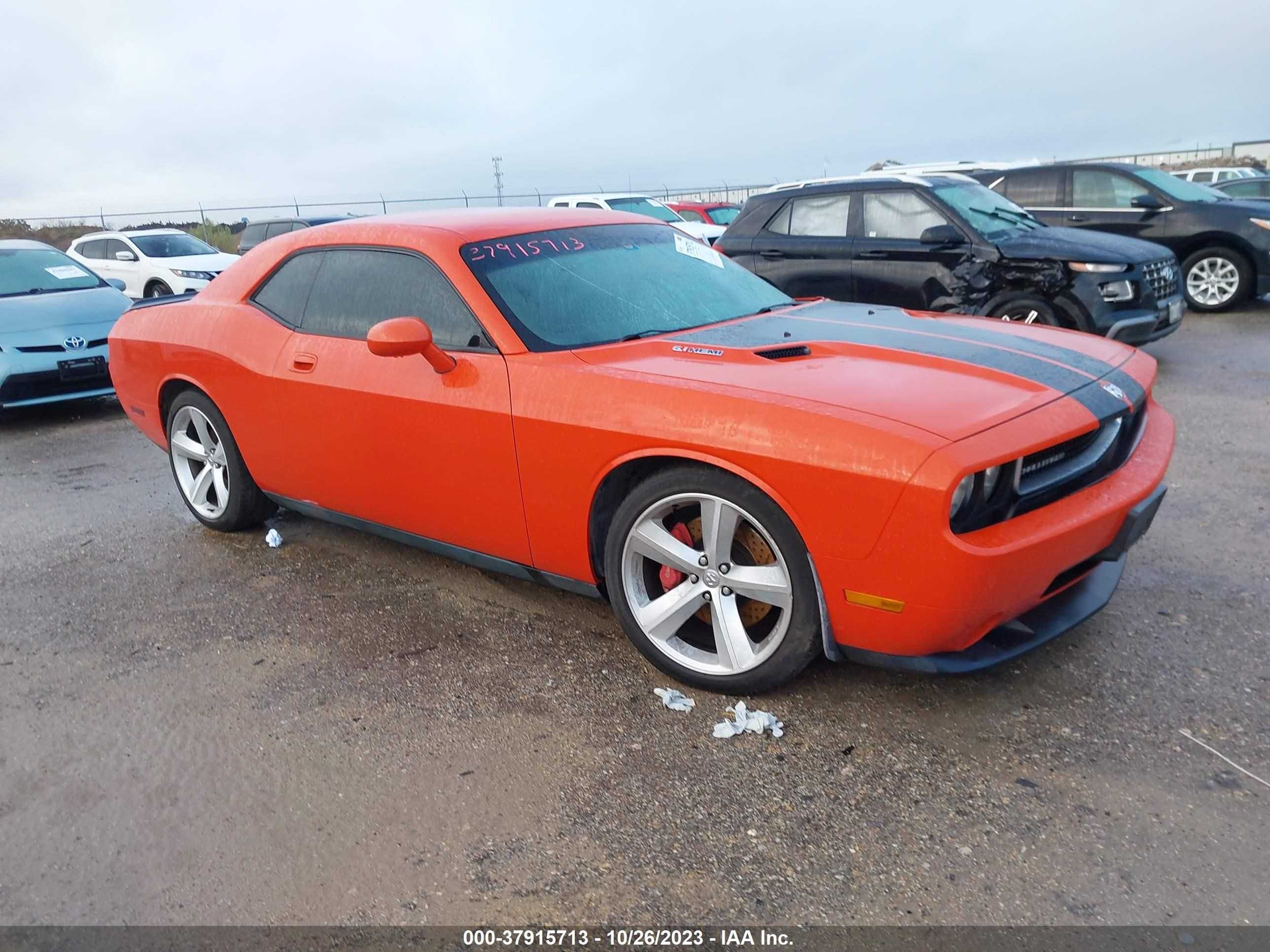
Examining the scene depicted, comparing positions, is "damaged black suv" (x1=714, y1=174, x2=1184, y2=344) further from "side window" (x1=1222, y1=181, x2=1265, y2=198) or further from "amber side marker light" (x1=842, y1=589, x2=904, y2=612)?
"side window" (x1=1222, y1=181, x2=1265, y2=198)

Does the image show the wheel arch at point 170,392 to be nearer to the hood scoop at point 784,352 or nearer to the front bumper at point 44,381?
the hood scoop at point 784,352

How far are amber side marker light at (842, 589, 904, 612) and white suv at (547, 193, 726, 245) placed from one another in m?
14.2

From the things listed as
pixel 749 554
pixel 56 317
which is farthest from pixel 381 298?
pixel 56 317

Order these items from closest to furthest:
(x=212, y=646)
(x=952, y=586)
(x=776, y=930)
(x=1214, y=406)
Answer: (x=776, y=930), (x=952, y=586), (x=212, y=646), (x=1214, y=406)

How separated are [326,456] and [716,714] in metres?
2.01

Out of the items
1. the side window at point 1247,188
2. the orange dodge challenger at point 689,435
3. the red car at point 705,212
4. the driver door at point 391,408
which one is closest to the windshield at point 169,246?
the red car at point 705,212

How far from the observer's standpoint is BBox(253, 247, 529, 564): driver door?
11.4 ft

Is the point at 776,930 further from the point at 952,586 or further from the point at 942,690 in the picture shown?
the point at 942,690

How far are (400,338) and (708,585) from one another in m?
1.31

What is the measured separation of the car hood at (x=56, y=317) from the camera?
7812 millimetres

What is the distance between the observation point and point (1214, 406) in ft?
21.9

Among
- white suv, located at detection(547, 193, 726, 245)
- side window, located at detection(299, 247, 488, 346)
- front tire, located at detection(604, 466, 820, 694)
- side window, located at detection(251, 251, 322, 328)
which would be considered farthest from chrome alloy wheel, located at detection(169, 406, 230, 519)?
white suv, located at detection(547, 193, 726, 245)

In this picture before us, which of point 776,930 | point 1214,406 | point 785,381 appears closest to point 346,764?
point 776,930

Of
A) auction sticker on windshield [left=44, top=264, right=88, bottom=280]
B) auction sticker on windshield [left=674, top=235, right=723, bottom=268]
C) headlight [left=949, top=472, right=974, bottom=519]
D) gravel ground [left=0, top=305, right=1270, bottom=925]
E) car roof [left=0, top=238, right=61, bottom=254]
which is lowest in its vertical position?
gravel ground [left=0, top=305, right=1270, bottom=925]
